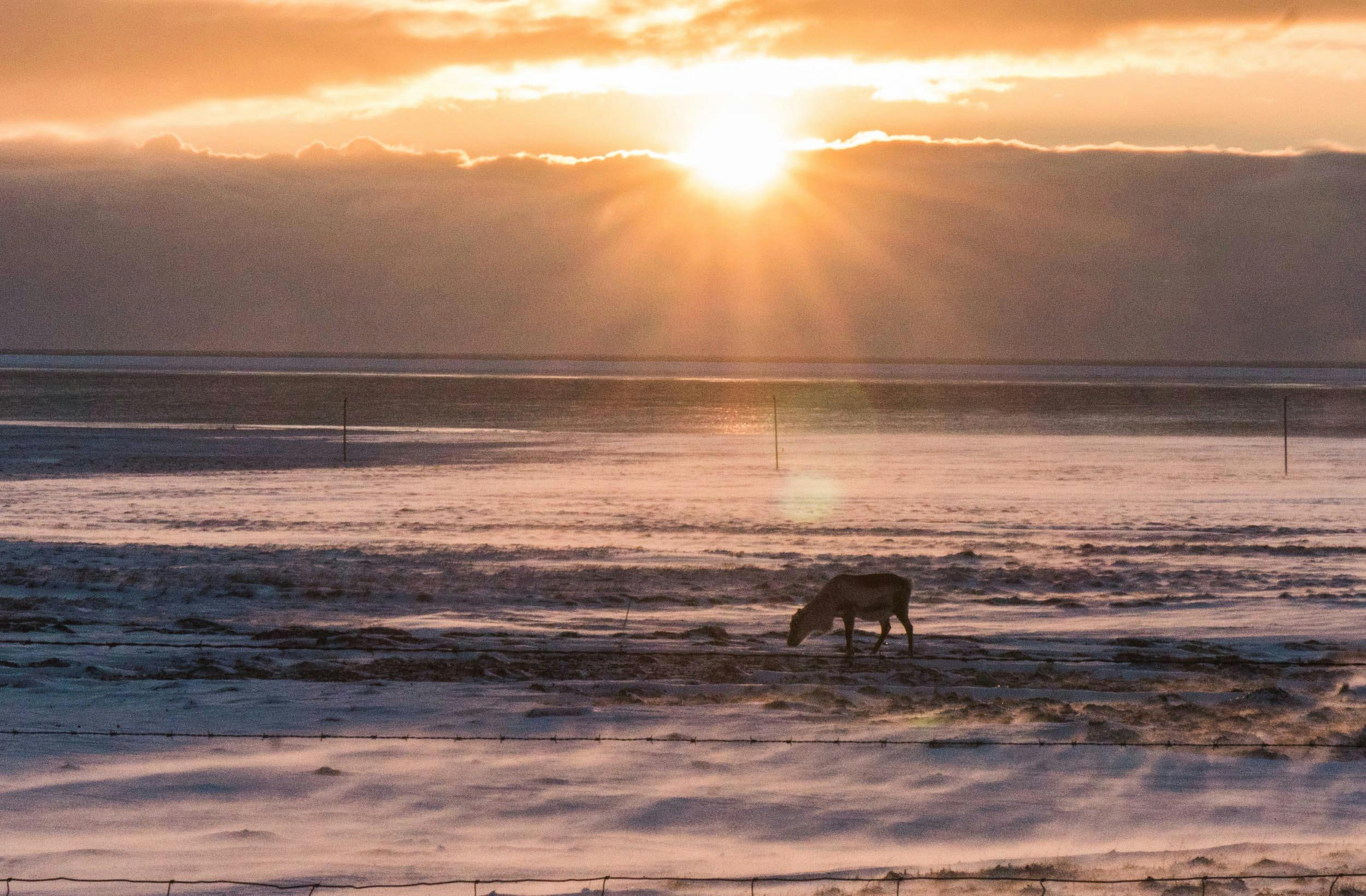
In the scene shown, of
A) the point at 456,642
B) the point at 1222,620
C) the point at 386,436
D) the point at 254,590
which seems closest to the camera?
the point at 456,642

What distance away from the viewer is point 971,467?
121ft

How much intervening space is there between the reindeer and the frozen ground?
410 mm

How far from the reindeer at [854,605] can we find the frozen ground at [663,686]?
16.2 inches

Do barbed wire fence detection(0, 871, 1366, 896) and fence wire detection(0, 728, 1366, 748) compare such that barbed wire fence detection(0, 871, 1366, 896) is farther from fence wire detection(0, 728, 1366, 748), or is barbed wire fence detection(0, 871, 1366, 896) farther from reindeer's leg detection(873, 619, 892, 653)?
reindeer's leg detection(873, 619, 892, 653)

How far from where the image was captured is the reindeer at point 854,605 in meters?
14.3

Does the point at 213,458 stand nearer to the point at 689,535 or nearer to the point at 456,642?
the point at 689,535

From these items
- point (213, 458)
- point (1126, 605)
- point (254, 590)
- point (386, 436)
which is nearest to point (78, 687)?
point (254, 590)

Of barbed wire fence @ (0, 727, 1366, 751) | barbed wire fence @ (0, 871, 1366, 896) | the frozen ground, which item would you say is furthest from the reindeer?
barbed wire fence @ (0, 871, 1366, 896)

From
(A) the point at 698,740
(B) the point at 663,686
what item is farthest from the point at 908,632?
(A) the point at 698,740

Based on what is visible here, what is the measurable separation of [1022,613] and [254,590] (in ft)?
32.4

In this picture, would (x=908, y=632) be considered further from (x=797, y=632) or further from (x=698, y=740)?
(x=698, y=740)

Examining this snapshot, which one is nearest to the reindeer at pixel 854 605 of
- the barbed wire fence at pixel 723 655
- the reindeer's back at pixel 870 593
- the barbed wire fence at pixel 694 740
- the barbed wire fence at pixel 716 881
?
the reindeer's back at pixel 870 593

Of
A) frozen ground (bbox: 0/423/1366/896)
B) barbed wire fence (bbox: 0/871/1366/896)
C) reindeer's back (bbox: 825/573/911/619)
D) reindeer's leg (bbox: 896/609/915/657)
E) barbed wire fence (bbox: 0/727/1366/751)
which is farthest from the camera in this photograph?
reindeer's leg (bbox: 896/609/915/657)

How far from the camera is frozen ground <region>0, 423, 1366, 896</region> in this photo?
930 cm
